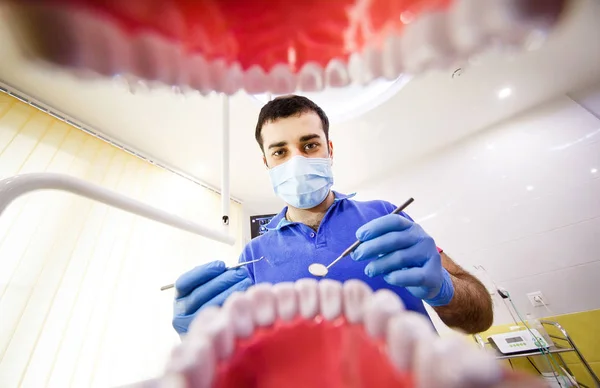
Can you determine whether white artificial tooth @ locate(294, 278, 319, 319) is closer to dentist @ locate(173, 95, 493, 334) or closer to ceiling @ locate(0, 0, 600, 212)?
dentist @ locate(173, 95, 493, 334)

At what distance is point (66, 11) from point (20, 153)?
1.98 metres

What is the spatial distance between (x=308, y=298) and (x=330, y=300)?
0.02m

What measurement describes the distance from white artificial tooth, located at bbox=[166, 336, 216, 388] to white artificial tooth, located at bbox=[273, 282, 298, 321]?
8 cm

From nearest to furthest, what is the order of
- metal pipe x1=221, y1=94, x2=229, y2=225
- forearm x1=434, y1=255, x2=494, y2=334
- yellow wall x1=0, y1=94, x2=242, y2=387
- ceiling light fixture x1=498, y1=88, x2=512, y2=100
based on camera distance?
forearm x1=434, y1=255, x2=494, y2=334 → metal pipe x1=221, y1=94, x2=229, y2=225 → yellow wall x1=0, y1=94, x2=242, y2=387 → ceiling light fixture x1=498, y1=88, x2=512, y2=100

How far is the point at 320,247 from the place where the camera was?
0.82 metres

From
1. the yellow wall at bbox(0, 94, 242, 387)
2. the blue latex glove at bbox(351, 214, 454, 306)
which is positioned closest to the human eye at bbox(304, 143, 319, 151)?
the blue latex glove at bbox(351, 214, 454, 306)

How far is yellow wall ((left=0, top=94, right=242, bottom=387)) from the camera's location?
130 cm

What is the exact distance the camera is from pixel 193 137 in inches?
82.2

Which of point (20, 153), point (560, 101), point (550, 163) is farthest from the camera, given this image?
point (560, 101)

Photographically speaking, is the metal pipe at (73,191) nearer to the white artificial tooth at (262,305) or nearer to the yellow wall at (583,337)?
the white artificial tooth at (262,305)

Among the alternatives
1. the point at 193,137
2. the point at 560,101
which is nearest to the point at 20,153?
the point at 193,137

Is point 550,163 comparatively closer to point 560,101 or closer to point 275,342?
point 560,101

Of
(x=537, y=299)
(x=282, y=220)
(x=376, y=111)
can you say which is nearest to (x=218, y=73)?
(x=282, y=220)

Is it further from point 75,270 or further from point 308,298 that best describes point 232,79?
point 75,270
